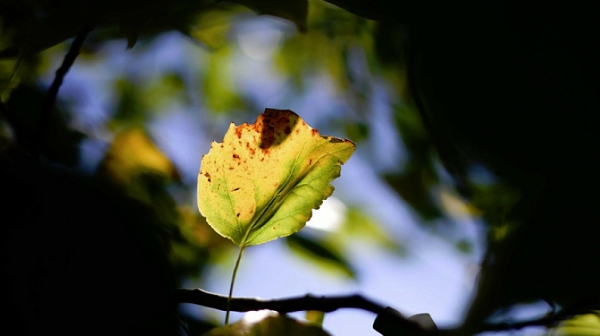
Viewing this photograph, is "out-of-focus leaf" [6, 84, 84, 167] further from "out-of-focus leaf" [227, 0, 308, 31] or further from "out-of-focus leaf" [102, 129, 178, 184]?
"out-of-focus leaf" [227, 0, 308, 31]

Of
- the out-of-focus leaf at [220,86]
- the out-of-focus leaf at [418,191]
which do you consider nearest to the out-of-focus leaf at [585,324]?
the out-of-focus leaf at [418,191]

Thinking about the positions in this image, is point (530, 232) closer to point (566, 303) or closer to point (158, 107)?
point (566, 303)

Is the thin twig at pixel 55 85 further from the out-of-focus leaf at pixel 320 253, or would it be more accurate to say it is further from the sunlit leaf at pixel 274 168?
the out-of-focus leaf at pixel 320 253

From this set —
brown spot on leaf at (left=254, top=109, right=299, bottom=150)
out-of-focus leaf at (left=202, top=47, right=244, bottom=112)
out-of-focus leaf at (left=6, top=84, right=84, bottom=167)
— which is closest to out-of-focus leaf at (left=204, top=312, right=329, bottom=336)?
brown spot on leaf at (left=254, top=109, right=299, bottom=150)

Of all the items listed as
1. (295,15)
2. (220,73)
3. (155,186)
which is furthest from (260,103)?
(295,15)

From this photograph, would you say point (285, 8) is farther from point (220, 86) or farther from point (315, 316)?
point (220, 86)

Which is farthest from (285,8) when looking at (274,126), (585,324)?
(585,324)
